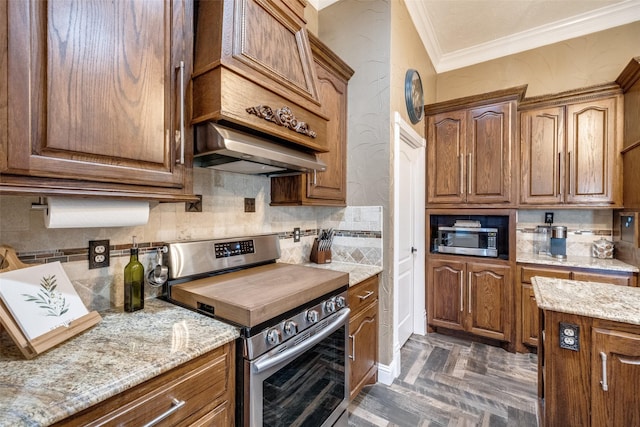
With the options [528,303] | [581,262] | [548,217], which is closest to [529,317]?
[528,303]

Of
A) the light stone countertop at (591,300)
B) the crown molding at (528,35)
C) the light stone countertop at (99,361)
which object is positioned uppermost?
the crown molding at (528,35)

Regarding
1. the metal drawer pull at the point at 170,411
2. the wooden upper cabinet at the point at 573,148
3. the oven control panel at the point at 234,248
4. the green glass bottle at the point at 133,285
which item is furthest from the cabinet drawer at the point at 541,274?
the green glass bottle at the point at 133,285

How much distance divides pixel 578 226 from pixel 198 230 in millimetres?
3498

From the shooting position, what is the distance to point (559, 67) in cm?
295

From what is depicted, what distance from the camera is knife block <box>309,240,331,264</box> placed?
226 centimetres

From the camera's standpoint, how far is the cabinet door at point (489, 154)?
2666mm

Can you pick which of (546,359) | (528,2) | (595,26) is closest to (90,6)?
(546,359)

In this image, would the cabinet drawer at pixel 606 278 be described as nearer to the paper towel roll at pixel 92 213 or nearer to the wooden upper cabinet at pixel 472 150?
the wooden upper cabinet at pixel 472 150

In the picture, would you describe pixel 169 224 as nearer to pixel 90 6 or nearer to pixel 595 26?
pixel 90 6

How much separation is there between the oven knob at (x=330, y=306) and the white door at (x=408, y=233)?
2.90 ft

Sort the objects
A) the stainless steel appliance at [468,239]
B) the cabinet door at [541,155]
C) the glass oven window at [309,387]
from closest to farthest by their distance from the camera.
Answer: the glass oven window at [309,387]
the cabinet door at [541,155]
the stainless steel appliance at [468,239]

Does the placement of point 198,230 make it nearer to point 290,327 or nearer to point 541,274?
point 290,327

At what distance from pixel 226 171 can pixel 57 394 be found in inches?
49.7

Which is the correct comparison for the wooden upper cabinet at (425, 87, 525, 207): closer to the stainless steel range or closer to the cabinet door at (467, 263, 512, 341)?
the cabinet door at (467, 263, 512, 341)
